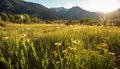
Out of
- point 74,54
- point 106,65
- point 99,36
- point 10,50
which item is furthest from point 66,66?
point 99,36

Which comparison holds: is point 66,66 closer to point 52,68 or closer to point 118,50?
point 52,68

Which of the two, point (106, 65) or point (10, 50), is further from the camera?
point (10, 50)

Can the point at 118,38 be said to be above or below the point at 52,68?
above

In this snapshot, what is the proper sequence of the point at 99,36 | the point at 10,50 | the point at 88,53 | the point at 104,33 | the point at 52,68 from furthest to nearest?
1. the point at 104,33
2. the point at 99,36
3. the point at 10,50
4. the point at 52,68
5. the point at 88,53

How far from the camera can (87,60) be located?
462 cm

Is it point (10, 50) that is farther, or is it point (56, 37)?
point (56, 37)

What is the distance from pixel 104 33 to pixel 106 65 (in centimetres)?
298

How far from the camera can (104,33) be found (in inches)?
291

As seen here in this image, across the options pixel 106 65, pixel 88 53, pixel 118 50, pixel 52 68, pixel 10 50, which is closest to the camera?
pixel 106 65

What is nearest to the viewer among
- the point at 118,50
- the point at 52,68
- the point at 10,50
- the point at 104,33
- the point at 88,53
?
the point at 88,53

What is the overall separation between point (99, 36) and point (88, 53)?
216cm

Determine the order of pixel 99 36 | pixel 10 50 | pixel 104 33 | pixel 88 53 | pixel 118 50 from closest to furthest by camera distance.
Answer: pixel 88 53 → pixel 118 50 → pixel 10 50 → pixel 99 36 → pixel 104 33

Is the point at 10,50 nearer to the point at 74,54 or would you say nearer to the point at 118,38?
the point at 74,54

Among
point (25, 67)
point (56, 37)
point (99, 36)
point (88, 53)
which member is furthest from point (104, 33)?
point (25, 67)
